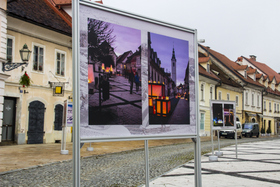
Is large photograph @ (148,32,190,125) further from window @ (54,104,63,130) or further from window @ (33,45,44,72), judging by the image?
window @ (54,104,63,130)

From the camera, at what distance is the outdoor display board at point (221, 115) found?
11.4 metres

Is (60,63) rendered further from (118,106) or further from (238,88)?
(238,88)

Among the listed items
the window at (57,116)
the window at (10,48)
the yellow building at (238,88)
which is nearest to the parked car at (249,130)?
the yellow building at (238,88)

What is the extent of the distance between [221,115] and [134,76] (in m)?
7.79

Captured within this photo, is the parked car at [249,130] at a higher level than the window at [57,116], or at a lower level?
lower

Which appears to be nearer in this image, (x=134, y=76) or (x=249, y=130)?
(x=134, y=76)

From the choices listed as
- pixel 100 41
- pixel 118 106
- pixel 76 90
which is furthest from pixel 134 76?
pixel 76 90

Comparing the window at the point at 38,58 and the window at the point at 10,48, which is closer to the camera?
the window at the point at 10,48

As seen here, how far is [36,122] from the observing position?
18.7 m

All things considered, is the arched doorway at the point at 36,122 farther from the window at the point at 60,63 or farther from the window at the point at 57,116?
the window at the point at 60,63

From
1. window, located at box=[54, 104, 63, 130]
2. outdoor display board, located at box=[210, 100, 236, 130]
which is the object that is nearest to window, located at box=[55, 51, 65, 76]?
window, located at box=[54, 104, 63, 130]

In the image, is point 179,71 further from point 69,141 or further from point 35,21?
point 69,141

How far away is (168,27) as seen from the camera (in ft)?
15.9

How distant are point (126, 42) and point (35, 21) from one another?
15177 millimetres
